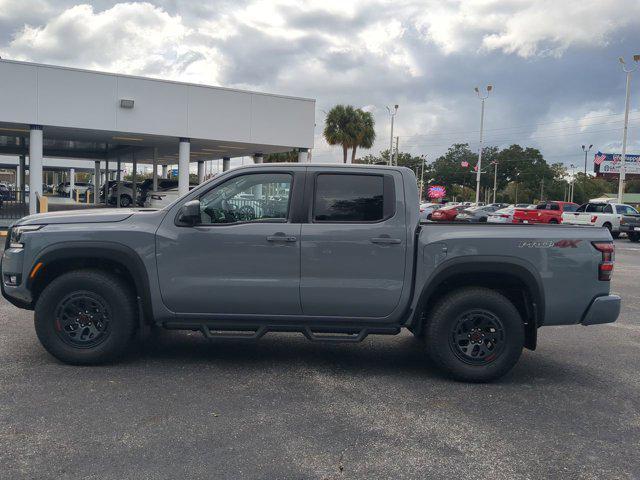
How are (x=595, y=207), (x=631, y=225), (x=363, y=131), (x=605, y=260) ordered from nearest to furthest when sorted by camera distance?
(x=605, y=260)
(x=631, y=225)
(x=595, y=207)
(x=363, y=131)

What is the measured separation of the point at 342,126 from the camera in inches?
1784

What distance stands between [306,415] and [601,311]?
2.85 metres

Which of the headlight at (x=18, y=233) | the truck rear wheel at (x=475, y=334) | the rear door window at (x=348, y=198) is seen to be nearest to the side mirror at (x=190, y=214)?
the rear door window at (x=348, y=198)

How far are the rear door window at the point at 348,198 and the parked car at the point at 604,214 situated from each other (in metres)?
24.1

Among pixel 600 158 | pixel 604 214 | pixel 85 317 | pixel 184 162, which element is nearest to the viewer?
pixel 85 317

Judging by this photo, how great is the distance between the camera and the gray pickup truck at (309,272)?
16.9 feet

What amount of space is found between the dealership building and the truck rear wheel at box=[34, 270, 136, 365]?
17.1 metres

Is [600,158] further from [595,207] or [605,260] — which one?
[605,260]

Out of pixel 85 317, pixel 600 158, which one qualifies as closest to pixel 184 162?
pixel 85 317

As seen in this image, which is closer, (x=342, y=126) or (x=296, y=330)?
(x=296, y=330)

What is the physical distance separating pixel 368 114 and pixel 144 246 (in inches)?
1661

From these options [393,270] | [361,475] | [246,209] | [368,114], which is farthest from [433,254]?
[368,114]

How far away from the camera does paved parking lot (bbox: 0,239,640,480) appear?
360 centimetres

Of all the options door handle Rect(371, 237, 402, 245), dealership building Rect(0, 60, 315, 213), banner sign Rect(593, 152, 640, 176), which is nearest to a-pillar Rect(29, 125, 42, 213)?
dealership building Rect(0, 60, 315, 213)
